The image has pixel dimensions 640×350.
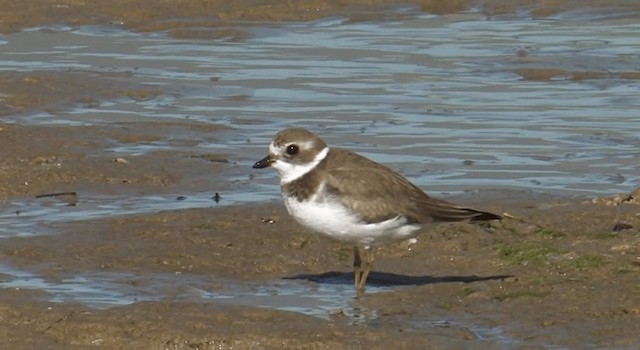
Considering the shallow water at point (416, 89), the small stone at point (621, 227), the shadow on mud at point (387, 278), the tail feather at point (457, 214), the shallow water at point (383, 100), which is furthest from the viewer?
the shallow water at point (416, 89)

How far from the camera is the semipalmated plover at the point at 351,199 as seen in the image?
7988 mm

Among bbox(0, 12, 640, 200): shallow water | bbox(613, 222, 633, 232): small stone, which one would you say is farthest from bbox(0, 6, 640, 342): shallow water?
bbox(613, 222, 633, 232): small stone

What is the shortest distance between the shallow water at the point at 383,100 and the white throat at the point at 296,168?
583mm

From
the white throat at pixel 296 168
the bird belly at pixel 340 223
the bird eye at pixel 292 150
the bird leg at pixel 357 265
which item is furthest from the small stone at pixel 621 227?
the bird eye at pixel 292 150

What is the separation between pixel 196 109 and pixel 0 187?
11.1 feet

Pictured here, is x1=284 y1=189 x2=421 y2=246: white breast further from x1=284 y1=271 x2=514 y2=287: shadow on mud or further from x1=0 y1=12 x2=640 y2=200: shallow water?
x1=0 y1=12 x2=640 y2=200: shallow water

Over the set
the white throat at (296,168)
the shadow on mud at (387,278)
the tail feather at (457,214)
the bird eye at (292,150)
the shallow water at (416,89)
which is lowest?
the shallow water at (416,89)

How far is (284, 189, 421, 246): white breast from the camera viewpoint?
7957mm

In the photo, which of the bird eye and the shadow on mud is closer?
the bird eye

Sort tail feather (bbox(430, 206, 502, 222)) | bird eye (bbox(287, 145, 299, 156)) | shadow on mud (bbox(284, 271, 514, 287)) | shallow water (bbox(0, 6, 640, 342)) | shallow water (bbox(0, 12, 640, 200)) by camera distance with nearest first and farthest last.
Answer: tail feather (bbox(430, 206, 502, 222)) → bird eye (bbox(287, 145, 299, 156)) → shadow on mud (bbox(284, 271, 514, 287)) → shallow water (bbox(0, 6, 640, 342)) → shallow water (bbox(0, 12, 640, 200))

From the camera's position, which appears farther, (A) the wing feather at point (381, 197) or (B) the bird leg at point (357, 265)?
(B) the bird leg at point (357, 265)

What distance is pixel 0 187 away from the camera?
10695 mm

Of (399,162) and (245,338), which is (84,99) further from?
(245,338)

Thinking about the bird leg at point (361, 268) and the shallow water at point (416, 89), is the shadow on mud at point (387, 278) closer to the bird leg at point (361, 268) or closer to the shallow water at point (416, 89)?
the bird leg at point (361, 268)
